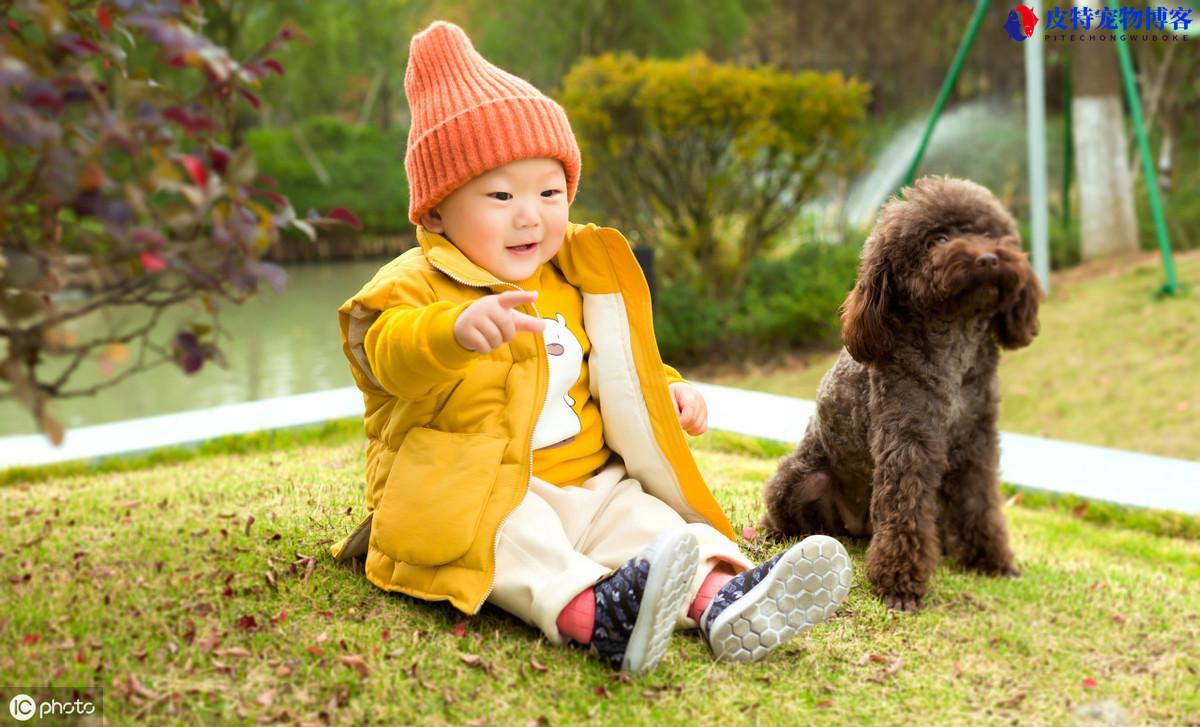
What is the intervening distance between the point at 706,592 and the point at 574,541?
364 millimetres

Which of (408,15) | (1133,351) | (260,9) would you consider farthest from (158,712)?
(408,15)

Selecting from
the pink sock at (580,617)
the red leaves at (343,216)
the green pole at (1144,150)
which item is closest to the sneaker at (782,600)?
the pink sock at (580,617)

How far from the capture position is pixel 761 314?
8.90 metres

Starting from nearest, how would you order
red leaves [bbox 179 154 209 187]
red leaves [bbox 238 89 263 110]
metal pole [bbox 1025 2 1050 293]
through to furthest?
red leaves [bbox 179 154 209 187]
red leaves [bbox 238 89 263 110]
metal pole [bbox 1025 2 1050 293]

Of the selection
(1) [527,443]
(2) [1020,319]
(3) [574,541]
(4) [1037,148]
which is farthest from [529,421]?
(4) [1037,148]

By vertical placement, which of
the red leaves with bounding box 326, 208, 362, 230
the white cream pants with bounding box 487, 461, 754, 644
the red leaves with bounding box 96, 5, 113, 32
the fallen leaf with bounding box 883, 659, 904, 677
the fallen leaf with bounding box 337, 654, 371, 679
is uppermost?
the red leaves with bounding box 96, 5, 113, 32

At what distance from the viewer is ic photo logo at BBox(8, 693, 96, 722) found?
2166 millimetres

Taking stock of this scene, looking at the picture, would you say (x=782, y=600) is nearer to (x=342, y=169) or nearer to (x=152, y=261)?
(x=152, y=261)

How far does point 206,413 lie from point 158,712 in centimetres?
415

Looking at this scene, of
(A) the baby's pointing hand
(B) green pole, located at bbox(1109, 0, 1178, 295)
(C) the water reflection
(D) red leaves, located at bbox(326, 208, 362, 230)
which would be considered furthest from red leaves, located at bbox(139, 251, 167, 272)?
(B) green pole, located at bbox(1109, 0, 1178, 295)

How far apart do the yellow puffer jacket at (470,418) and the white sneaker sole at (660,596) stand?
15.5 inches

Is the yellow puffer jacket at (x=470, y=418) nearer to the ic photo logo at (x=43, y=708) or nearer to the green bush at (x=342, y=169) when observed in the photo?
the ic photo logo at (x=43, y=708)

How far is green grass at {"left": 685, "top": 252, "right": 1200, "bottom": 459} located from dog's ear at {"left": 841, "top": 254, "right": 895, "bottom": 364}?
387 centimetres

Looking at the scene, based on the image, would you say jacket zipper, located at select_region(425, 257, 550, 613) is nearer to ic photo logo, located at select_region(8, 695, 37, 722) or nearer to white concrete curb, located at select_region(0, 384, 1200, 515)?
ic photo logo, located at select_region(8, 695, 37, 722)
